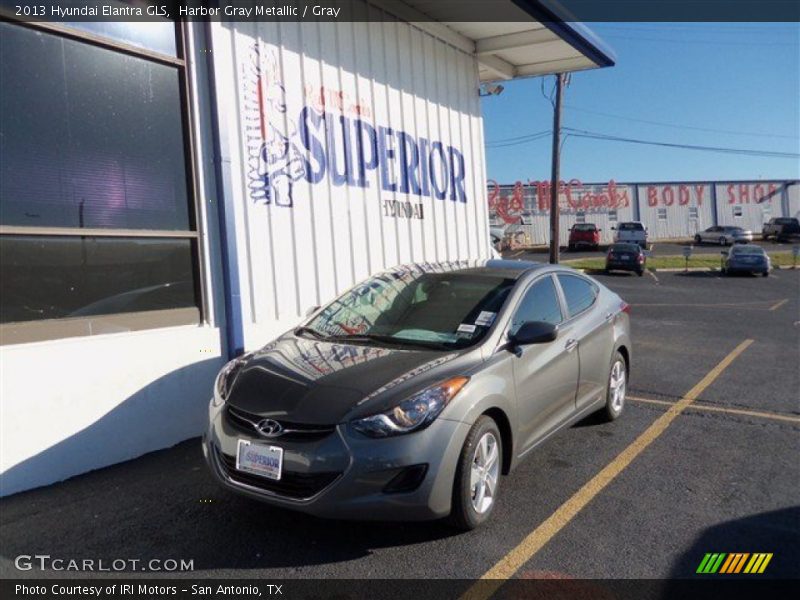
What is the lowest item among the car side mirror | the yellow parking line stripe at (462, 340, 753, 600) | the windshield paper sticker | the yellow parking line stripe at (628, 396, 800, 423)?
the yellow parking line stripe at (628, 396, 800, 423)

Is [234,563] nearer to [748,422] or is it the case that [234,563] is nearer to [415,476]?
[415,476]

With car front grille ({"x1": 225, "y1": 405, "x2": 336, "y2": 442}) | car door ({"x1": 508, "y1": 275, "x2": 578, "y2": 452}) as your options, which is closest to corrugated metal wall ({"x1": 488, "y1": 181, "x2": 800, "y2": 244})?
car door ({"x1": 508, "y1": 275, "x2": 578, "y2": 452})

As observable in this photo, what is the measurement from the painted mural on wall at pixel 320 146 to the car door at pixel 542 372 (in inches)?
117

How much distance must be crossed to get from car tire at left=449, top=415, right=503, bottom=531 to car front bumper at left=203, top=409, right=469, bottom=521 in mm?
88

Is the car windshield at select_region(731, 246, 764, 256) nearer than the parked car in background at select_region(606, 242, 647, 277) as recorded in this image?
Yes

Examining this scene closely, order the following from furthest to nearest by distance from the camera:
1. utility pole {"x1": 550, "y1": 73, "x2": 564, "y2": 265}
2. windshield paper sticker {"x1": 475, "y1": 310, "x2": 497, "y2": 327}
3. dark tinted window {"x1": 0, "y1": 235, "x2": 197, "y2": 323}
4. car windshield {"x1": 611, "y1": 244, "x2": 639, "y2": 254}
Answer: car windshield {"x1": 611, "y1": 244, "x2": 639, "y2": 254} → utility pole {"x1": 550, "y1": 73, "x2": 564, "y2": 265} → dark tinted window {"x1": 0, "y1": 235, "x2": 197, "y2": 323} → windshield paper sticker {"x1": 475, "y1": 310, "x2": 497, "y2": 327}

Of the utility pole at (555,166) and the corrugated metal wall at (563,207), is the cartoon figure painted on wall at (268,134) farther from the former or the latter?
the corrugated metal wall at (563,207)

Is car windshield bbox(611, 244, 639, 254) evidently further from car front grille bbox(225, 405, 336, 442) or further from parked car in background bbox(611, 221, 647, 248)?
car front grille bbox(225, 405, 336, 442)

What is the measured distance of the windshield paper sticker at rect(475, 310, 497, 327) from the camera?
4023 mm

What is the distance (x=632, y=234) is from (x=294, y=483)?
129 ft

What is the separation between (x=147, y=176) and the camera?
5.22 meters

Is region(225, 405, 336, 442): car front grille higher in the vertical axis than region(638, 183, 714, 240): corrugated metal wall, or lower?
lower

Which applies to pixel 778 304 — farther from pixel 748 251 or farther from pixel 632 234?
pixel 632 234

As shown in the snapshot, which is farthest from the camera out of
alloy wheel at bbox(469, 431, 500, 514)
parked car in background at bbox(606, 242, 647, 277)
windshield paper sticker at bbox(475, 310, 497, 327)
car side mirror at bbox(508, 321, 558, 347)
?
parked car in background at bbox(606, 242, 647, 277)
